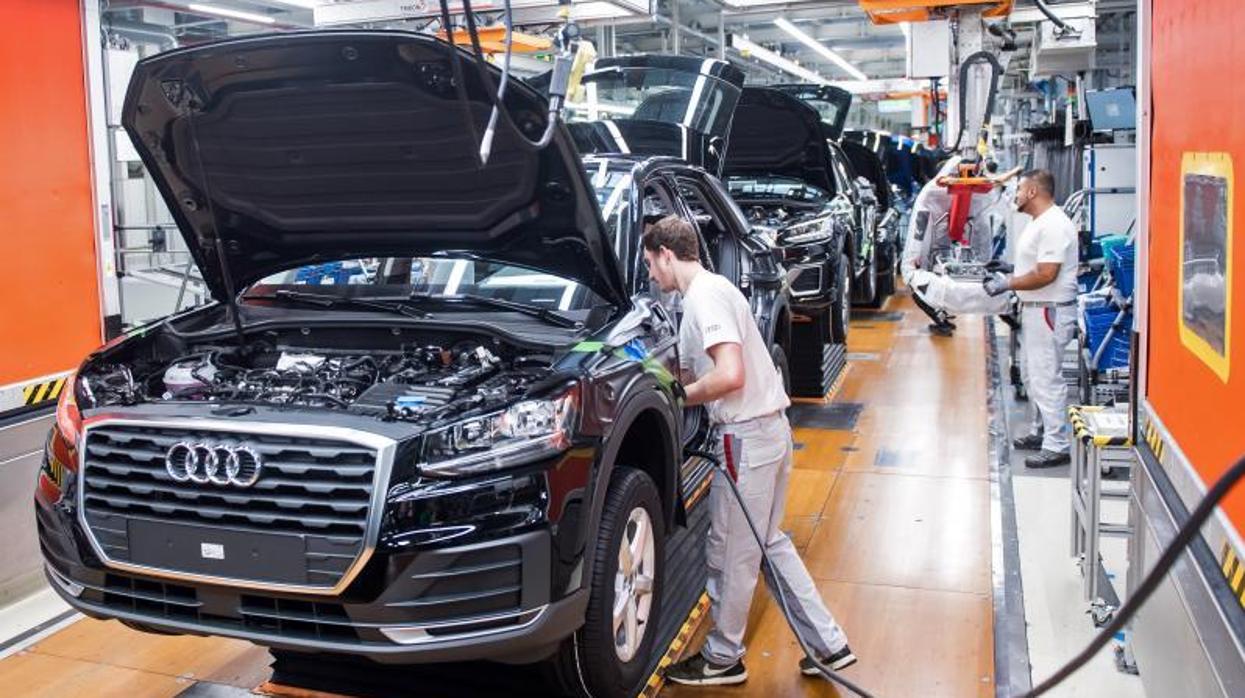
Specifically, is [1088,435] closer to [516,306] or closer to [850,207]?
[516,306]

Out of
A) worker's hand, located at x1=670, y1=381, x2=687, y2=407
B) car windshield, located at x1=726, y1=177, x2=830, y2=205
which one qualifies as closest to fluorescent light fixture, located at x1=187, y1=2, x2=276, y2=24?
car windshield, located at x1=726, y1=177, x2=830, y2=205

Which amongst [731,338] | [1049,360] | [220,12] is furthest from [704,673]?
[220,12]

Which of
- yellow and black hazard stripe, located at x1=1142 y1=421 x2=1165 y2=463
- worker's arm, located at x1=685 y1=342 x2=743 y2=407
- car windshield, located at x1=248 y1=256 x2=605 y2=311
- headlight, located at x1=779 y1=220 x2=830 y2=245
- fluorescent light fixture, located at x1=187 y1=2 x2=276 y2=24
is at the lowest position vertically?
yellow and black hazard stripe, located at x1=1142 y1=421 x2=1165 y2=463

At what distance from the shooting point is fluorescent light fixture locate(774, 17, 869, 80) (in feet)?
53.2

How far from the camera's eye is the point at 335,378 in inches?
133

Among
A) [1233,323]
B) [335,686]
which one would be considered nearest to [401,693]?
[335,686]

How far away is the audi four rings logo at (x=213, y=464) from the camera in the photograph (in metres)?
2.94

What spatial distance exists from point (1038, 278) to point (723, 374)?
10.2 ft

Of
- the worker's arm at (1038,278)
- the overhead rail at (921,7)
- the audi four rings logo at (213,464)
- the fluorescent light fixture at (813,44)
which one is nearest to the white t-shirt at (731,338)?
the audi four rings logo at (213,464)

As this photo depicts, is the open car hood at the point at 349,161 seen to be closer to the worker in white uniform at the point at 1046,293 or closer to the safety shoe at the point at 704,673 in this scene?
the safety shoe at the point at 704,673

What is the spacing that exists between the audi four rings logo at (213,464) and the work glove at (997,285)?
13.8ft

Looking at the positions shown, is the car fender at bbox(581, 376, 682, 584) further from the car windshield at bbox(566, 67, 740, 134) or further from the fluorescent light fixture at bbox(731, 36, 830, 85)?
the fluorescent light fixture at bbox(731, 36, 830, 85)

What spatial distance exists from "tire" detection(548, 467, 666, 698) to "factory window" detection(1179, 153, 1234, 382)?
1.55 meters

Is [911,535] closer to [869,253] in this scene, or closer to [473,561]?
[473,561]
